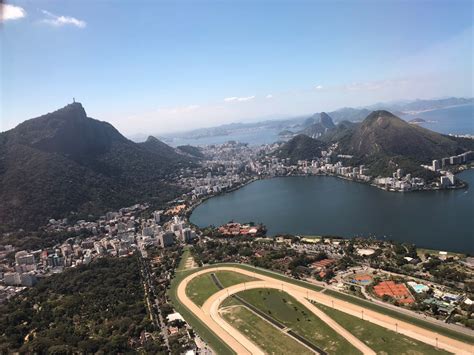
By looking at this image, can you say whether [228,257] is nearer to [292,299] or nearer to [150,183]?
[292,299]

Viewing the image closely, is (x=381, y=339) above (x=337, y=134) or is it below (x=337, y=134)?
below

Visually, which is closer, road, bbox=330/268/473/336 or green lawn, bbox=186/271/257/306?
road, bbox=330/268/473/336

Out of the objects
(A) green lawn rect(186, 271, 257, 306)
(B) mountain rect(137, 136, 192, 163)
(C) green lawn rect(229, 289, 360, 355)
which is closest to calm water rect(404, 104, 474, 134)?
(B) mountain rect(137, 136, 192, 163)

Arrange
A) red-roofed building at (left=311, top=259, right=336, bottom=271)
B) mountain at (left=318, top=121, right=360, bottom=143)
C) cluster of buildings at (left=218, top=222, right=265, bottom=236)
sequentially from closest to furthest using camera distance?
red-roofed building at (left=311, top=259, right=336, bottom=271)
cluster of buildings at (left=218, top=222, right=265, bottom=236)
mountain at (left=318, top=121, right=360, bottom=143)

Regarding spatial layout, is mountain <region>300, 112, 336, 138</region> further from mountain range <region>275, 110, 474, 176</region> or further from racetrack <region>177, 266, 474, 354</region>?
racetrack <region>177, 266, 474, 354</region>

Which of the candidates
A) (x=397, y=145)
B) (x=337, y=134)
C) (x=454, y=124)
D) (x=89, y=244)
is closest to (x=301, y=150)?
(x=397, y=145)

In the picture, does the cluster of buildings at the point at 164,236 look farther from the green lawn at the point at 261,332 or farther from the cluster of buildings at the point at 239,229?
the green lawn at the point at 261,332

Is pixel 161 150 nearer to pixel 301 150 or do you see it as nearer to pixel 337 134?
pixel 301 150
